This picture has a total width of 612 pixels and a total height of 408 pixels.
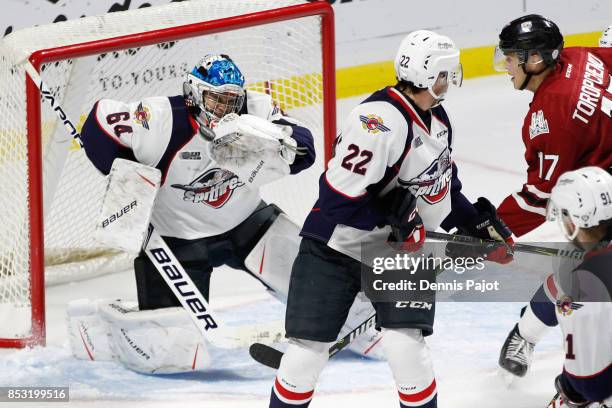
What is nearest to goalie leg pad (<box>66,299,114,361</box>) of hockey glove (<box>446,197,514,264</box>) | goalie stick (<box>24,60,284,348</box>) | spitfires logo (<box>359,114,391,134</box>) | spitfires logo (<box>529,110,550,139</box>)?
goalie stick (<box>24,60,284,348</box>)

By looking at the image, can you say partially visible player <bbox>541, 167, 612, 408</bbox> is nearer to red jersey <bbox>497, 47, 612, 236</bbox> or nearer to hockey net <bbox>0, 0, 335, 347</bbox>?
red jersey <bbox>497, 47, 612, 236</bbox>

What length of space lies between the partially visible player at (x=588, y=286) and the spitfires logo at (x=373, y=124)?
1.61 feet

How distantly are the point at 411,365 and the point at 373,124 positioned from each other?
0.57 meters

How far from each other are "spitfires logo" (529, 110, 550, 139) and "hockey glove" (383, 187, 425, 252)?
18.8 inches

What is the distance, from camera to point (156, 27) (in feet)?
13.1

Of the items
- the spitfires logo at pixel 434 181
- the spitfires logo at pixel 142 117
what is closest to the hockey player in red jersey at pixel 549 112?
the spitfires logo at pixel 434 181

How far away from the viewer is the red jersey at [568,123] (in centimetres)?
327

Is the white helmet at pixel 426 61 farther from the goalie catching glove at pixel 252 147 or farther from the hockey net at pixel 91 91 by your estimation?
the hockey net at pixel 91 91

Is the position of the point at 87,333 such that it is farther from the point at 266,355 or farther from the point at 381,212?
the point at 381,212

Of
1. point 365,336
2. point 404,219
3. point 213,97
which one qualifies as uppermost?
point 213,97

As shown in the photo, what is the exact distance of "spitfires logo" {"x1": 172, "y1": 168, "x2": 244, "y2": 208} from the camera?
361 centimetres

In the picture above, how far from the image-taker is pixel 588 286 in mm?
2445

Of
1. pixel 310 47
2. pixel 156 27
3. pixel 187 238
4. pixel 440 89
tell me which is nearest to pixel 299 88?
pixel 310 47

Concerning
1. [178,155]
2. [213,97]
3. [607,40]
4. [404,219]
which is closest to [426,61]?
[404,219]
